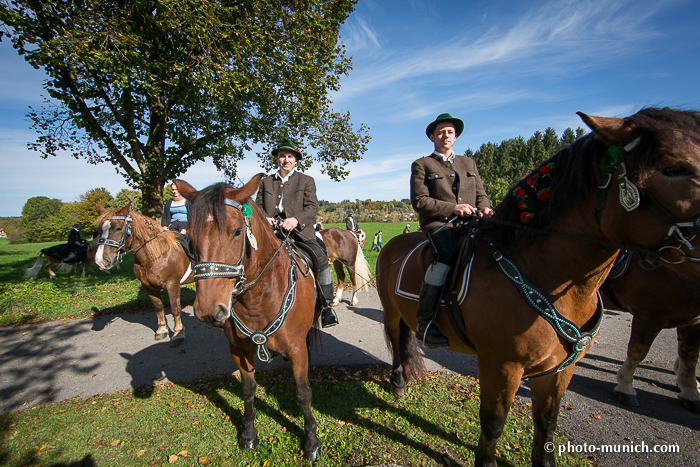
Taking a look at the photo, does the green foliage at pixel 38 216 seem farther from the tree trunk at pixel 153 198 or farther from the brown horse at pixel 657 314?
the brown horse at pixel 657 314

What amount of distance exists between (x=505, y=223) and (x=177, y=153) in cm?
1197

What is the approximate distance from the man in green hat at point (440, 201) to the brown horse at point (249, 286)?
52.4 inches

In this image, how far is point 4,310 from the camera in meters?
7.48

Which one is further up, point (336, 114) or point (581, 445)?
point (336, 114)

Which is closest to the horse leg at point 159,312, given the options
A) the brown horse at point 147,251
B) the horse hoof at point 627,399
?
the brown horse at point 147,251

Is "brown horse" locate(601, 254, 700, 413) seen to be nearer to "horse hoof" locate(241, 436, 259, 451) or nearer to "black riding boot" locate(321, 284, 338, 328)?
"black riding boot" locate(321, 284, 338, 328)

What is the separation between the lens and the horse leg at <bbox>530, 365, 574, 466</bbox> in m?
2.37

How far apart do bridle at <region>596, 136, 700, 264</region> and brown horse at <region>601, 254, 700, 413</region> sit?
8.94 feet

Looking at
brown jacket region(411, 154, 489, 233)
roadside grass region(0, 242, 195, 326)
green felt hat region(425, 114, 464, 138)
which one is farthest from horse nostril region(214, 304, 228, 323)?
roadside grass region(0, 242, 195, 326)

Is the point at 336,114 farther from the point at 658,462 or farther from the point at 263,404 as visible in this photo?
the point at 658,462

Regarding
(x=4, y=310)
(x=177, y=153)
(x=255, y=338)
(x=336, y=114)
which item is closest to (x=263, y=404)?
(x=255, y=338)

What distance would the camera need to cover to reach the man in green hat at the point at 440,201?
2.59 meters

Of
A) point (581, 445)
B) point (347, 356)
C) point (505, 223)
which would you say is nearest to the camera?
point (505, 223)

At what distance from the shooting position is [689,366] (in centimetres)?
363
